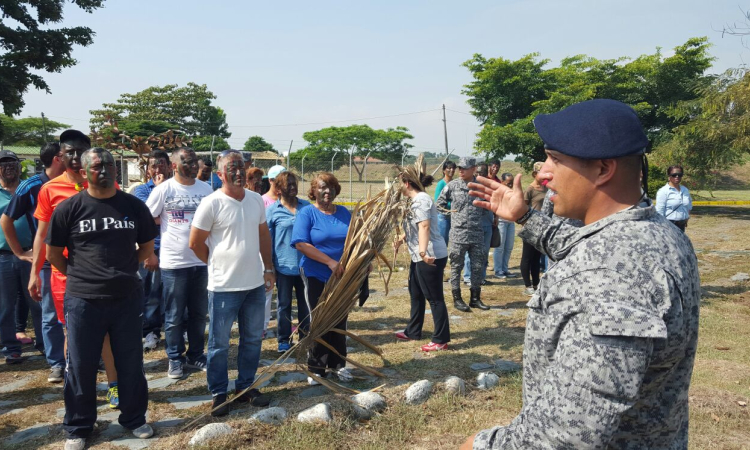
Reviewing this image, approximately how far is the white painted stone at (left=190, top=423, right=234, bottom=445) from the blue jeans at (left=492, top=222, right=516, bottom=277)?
6.76 meters

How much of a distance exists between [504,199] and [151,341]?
492cm

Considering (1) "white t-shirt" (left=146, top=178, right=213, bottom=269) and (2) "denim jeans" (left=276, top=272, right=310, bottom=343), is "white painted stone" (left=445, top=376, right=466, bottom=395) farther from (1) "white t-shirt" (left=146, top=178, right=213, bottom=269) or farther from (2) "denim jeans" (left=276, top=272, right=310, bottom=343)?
(1) "white t-shirt" (left=146, top=178, right=213, bottom=269)

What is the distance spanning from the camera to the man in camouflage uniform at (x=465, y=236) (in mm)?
7163

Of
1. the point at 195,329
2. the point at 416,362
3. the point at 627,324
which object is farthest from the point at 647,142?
the point at 195,329

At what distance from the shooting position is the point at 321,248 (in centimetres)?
460

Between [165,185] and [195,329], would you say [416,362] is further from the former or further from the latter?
[165,185]

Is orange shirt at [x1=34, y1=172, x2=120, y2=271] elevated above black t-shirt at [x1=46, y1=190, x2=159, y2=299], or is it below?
above

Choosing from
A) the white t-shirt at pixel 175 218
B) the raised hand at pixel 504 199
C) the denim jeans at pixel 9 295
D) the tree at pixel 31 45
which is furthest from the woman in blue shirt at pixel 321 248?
the tree at pixel 31 45

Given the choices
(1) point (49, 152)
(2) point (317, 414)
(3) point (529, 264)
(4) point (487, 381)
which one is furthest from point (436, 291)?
→ (1) point (49, 152)

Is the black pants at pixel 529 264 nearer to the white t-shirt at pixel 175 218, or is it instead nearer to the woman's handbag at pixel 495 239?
the woman's handbag at pixel 495 239

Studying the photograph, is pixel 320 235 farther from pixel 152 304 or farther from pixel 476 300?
pixel 476 300

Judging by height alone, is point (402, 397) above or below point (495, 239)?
below

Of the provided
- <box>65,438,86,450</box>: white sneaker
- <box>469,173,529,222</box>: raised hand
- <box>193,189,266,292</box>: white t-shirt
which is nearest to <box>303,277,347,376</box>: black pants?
<box>193,189,266,292</box>: white t-shirt

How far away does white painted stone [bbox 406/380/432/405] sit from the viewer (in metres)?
4.21
